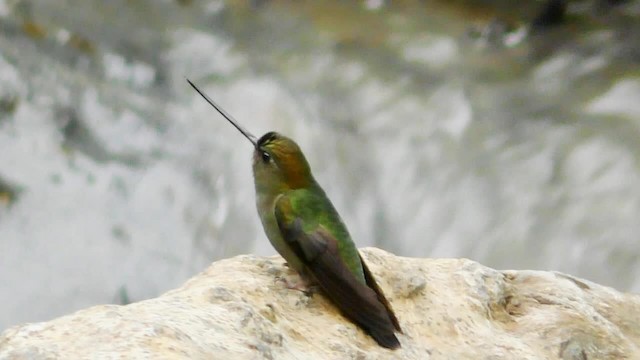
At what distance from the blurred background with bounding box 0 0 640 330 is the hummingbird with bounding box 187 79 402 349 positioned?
152 inches

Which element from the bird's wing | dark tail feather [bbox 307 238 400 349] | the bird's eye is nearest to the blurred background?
the bird's eye

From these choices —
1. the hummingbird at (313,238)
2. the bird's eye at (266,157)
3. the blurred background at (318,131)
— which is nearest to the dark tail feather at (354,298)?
the hummingbird at (313,238)

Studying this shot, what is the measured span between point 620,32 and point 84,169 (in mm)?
5617

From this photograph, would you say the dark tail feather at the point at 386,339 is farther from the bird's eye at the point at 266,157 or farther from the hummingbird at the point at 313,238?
the bird's eye at the point at 266,157

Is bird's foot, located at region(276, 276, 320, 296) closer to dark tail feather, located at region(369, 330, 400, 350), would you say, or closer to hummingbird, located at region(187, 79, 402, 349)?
hummingbird, located at region(187, 79, 402, 349)

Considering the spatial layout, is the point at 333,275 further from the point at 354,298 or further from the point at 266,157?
the point at 266,157

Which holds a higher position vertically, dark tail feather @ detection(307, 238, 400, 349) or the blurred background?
the blurred background

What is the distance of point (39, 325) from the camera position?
9.23 feet

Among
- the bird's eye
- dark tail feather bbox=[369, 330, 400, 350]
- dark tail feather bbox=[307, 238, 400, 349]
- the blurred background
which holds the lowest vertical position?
dark tail feather bbox=[369, 330, 400, 350]

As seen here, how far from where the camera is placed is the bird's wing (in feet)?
10.9

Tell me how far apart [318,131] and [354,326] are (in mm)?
6237

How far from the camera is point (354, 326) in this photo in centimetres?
340

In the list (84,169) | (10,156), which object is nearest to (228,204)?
(84,169)

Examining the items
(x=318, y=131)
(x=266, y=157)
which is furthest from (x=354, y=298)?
(x=318, y=131)
